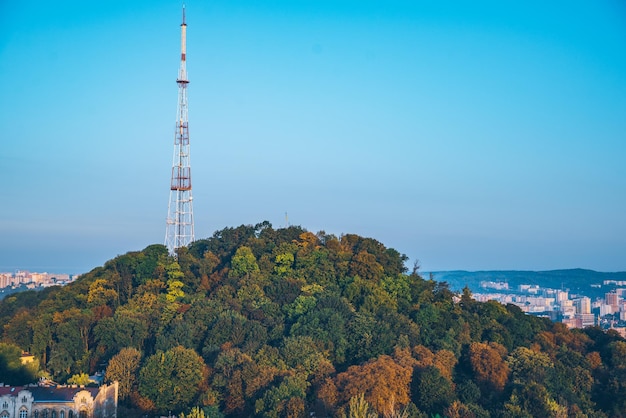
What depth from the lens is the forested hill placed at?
98.7 ft

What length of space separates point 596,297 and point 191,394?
3870 inches

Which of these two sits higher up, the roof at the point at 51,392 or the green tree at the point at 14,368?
the green tree at the point at 14,368

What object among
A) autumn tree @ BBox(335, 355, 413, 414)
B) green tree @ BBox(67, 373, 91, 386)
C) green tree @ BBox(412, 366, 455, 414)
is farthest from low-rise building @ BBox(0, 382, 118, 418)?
green tree @ BBox(412, 366, 455, 414)

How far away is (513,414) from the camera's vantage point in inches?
1121

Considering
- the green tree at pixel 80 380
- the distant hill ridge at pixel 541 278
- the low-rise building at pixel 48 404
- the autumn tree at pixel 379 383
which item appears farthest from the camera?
the distant hill ridge at pixel 541 278

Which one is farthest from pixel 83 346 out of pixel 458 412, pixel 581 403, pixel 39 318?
pixel 581 403

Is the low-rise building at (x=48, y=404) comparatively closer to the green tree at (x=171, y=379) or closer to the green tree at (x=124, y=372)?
the green tree at (x=124, y=372)

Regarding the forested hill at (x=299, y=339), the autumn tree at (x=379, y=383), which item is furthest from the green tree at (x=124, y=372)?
the autumn tree at (x=379, y=383)

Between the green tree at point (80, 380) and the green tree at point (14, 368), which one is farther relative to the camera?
the green tree at point (14, 368)

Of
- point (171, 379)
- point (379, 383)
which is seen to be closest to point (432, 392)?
point (379, 383)

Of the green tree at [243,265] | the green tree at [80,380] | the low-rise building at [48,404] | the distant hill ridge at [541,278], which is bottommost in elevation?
the low-rise building at [48,404]

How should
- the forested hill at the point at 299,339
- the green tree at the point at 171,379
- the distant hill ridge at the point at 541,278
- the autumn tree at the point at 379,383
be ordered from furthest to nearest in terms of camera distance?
the distant hill ridge at the point at 541,278 → the green tree at the point at 171,379 → the forested hill at the point at 299,339 → the autumn tree at the point at 379,383

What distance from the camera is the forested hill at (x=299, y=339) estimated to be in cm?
3008

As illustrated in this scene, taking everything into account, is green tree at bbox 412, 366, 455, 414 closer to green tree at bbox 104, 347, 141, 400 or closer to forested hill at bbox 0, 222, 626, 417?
forested hill at bbox 0, 222, 626, 417
